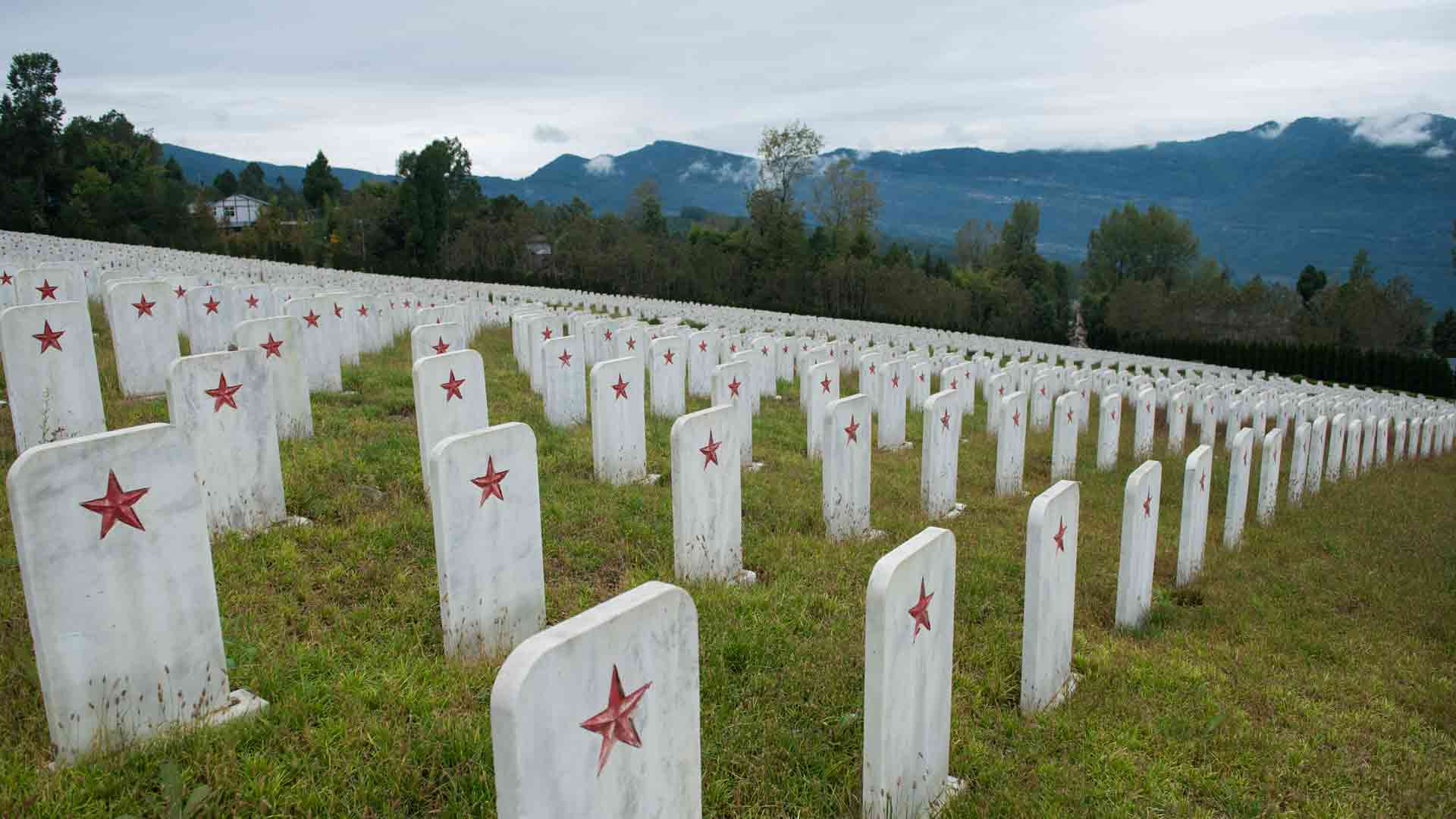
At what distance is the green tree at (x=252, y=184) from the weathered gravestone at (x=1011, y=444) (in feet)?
442

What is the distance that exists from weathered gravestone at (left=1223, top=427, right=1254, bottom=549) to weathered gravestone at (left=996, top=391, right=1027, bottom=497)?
1.92 meters

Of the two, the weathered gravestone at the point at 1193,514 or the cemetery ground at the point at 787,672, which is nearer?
the cemetery ground at the point at 787,672

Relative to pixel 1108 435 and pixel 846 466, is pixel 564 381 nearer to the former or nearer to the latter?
pixel 846 466

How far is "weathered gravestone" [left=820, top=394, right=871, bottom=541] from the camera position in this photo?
6457 mm

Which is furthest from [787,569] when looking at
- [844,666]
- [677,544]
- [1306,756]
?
[1306,756]

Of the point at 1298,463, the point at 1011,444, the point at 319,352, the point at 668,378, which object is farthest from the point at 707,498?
the point at 1298,463

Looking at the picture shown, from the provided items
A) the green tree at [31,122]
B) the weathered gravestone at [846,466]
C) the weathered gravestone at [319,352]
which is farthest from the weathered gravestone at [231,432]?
the green tree at [31,122]

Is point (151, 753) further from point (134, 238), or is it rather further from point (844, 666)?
point (134, 238)

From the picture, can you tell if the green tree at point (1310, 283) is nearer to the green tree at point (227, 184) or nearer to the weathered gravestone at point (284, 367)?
the weathered gravestone at point (284, 367)

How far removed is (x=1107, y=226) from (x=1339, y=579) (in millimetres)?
106050

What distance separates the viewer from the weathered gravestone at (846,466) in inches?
254

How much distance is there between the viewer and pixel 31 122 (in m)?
51.3

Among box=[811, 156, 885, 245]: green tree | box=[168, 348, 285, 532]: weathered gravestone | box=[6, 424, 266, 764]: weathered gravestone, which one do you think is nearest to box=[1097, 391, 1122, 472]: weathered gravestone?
box=[168, 348, 285, 532]: weathered gravestone

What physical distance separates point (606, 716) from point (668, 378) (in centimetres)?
817
